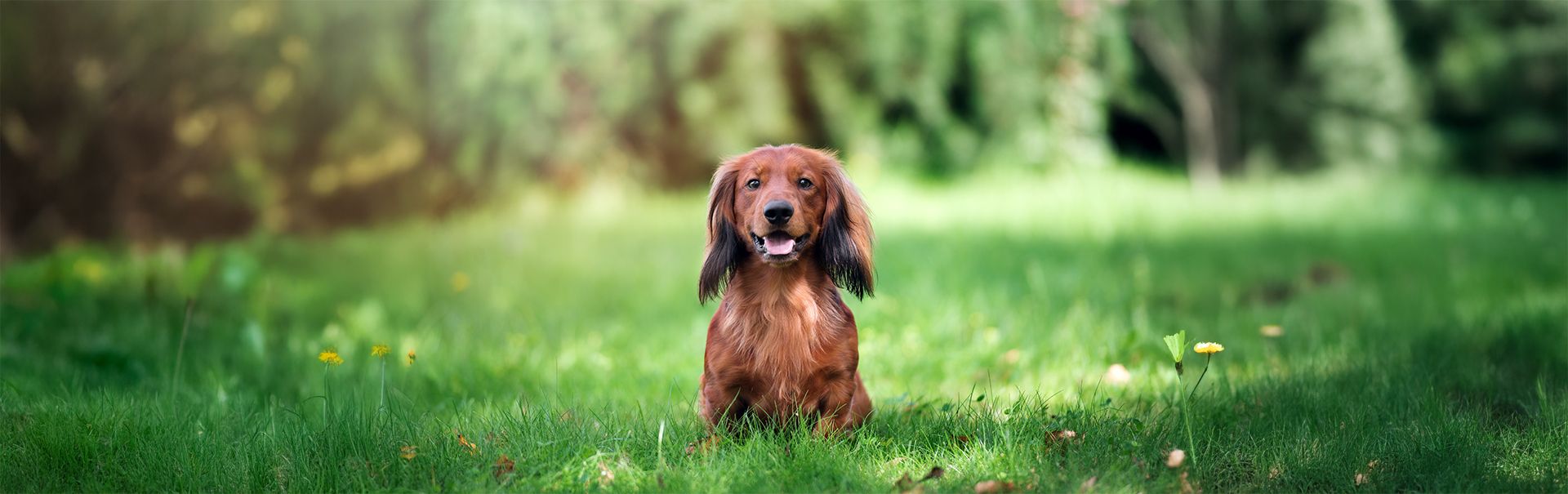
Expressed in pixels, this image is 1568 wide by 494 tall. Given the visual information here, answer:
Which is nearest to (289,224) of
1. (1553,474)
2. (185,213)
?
(185,213)

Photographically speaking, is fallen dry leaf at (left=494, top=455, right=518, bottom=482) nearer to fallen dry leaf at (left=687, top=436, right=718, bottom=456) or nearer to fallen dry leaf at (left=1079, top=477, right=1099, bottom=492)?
fallen dry leaf at (left=687, top=436, right=718, bottom=456)

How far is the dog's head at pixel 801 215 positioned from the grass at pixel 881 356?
452 millimetres

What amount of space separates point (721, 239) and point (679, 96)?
7.24m

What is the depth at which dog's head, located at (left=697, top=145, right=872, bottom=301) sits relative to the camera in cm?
317

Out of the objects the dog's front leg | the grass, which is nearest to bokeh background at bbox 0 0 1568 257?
the grass

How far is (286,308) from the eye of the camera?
19.7ft

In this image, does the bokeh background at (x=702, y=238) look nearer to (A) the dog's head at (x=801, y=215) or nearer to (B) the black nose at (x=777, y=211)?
(A) the dog's head at (x=801, y=215)

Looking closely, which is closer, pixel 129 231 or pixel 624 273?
pixel 624 273

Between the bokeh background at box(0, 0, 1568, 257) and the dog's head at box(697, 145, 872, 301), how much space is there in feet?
20.4

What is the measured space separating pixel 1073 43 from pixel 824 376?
8.57 meters

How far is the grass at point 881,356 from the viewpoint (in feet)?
9.78

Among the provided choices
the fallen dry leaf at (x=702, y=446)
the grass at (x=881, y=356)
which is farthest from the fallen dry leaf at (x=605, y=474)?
Result: the fallen dry leaf at (x=702, y=446)

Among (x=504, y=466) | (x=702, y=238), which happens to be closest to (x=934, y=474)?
(x=504, y=466)

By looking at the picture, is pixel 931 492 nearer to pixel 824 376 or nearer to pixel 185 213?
pixel 824 376
